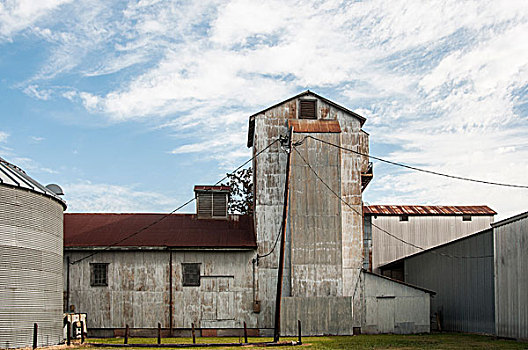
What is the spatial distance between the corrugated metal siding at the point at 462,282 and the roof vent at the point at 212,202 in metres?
13.1

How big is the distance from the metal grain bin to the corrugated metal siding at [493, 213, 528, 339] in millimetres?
19909

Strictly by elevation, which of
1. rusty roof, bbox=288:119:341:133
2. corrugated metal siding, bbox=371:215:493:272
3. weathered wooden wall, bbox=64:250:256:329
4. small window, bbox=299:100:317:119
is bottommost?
weathered wooden wall, bbox=64:250:256:329

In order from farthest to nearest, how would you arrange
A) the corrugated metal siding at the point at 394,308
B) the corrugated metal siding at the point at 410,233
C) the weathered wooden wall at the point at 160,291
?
1. the corrugated metal siding at the point at 410,233
2. the corrugated metal siding at the point at 394,308
3. the weathered wooden wall at the point at 160,291

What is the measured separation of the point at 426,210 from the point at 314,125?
16120 mm

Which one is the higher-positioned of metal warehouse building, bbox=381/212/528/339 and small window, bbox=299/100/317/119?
small window, bbox=299/100/317/119

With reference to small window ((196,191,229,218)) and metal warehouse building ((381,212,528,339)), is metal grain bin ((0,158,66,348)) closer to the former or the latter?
small window ((196,191,229,218))

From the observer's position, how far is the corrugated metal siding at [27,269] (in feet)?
84.2

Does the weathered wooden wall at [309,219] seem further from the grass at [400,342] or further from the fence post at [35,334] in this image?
the fence post at [35,334]

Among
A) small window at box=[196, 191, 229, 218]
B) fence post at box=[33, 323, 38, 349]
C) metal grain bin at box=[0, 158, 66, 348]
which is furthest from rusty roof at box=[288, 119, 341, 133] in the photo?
fence post at box=[33, 323, 38, 349]

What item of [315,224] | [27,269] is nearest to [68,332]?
[27,269]

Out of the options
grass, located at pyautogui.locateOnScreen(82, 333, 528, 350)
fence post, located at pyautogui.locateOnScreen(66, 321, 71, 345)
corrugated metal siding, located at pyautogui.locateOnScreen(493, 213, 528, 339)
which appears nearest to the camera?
grass, located at pyautogui.locateOnScreen(82, 333, 528, 350)

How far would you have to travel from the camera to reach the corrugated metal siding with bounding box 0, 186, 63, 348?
25672mm

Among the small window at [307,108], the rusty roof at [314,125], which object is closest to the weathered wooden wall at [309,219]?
the rusty roof at [314,125]

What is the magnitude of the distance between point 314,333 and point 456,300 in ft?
28.7
